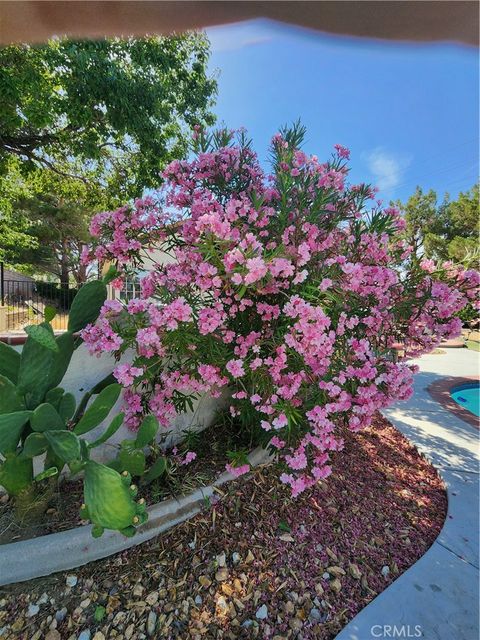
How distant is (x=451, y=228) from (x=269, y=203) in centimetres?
2183

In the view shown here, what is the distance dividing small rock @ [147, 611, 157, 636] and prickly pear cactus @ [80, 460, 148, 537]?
0.47 meters

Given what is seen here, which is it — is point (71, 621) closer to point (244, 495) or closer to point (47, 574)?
point (47, 574)

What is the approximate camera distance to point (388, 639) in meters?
1.42

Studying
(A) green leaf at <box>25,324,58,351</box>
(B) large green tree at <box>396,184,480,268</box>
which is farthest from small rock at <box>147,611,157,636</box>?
(B) large green tree at <box>396,184,480,268</box>

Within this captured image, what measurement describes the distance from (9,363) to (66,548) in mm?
975

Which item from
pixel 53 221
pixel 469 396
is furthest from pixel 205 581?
pixel 53 221

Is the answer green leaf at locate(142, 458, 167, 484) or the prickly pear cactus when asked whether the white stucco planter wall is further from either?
the prickly pear cactus

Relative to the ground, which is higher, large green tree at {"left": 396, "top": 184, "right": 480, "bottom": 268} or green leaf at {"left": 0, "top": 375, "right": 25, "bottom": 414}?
large green tree at {"left": 396, "top": 184, "right": 480, "bottom": 268}

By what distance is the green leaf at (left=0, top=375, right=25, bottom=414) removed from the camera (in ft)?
4.71

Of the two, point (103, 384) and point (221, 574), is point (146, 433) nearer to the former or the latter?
point (103, 384)

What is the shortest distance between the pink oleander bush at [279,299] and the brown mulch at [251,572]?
0.32 m

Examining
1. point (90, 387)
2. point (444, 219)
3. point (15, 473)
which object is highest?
point (444, 219)

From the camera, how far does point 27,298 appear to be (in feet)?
37.2

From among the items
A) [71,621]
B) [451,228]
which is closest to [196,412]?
[71,621]
